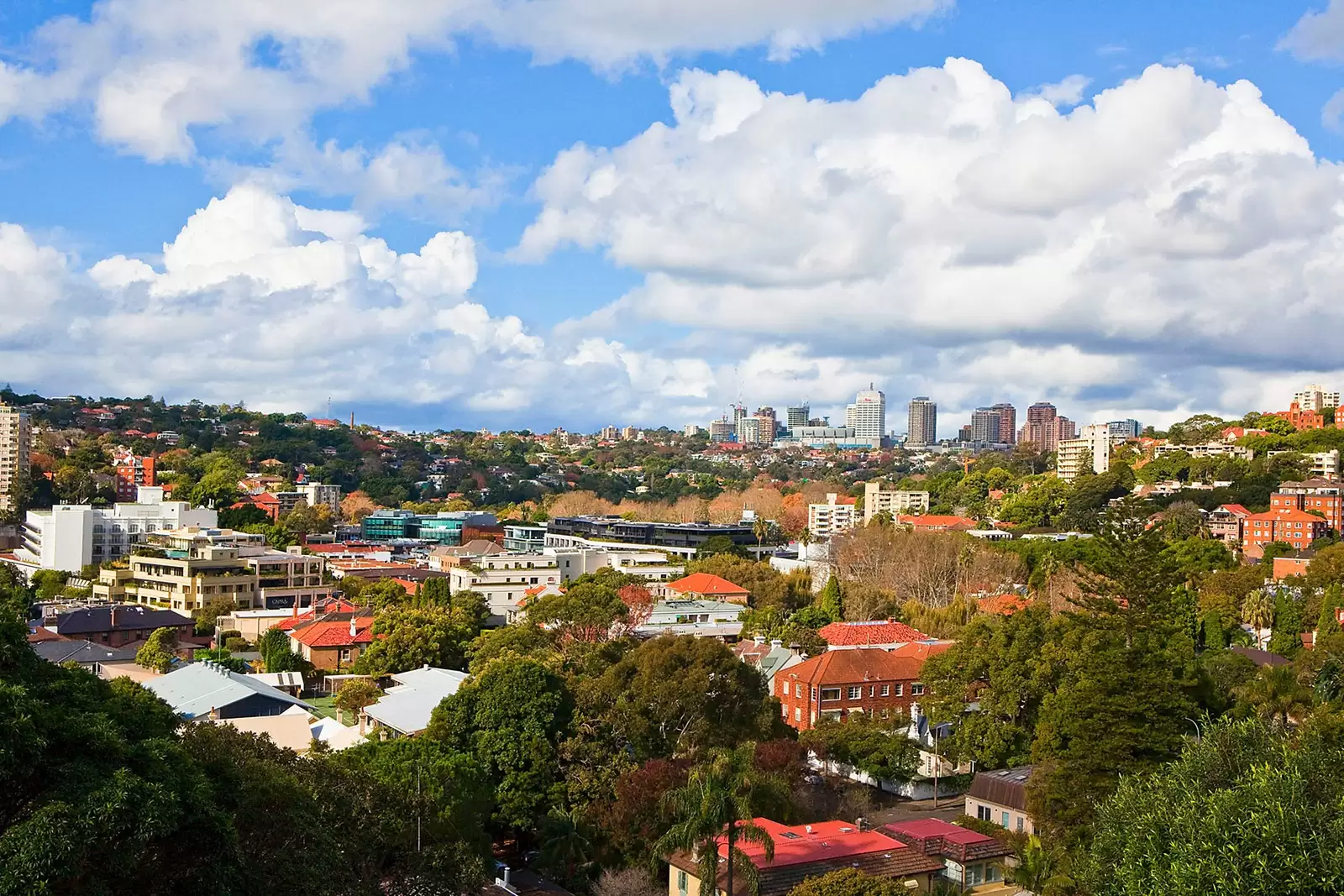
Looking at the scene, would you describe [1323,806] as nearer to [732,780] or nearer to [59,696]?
[732,780]

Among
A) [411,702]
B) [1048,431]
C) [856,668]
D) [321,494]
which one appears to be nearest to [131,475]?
[321,494]

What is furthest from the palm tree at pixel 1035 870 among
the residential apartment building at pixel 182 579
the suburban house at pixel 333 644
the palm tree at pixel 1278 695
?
the residential apartment building at pixel 182 579

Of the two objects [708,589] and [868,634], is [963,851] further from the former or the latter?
[708,589]

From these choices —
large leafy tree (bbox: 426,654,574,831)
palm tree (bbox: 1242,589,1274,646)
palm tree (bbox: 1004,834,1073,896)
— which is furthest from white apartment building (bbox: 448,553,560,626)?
palm tree (bbox: 1004,834,1073,896)

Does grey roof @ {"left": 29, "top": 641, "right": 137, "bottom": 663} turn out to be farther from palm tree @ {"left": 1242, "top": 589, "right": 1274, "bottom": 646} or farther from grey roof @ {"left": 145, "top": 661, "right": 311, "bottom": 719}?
palm tree @ {"left": 1242, "top": 589, "right": 1274, "bottom": 646}

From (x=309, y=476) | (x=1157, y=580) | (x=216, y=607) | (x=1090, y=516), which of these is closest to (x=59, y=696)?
(x=1157, y=580)

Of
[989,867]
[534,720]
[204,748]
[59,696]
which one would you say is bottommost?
[989,867]
